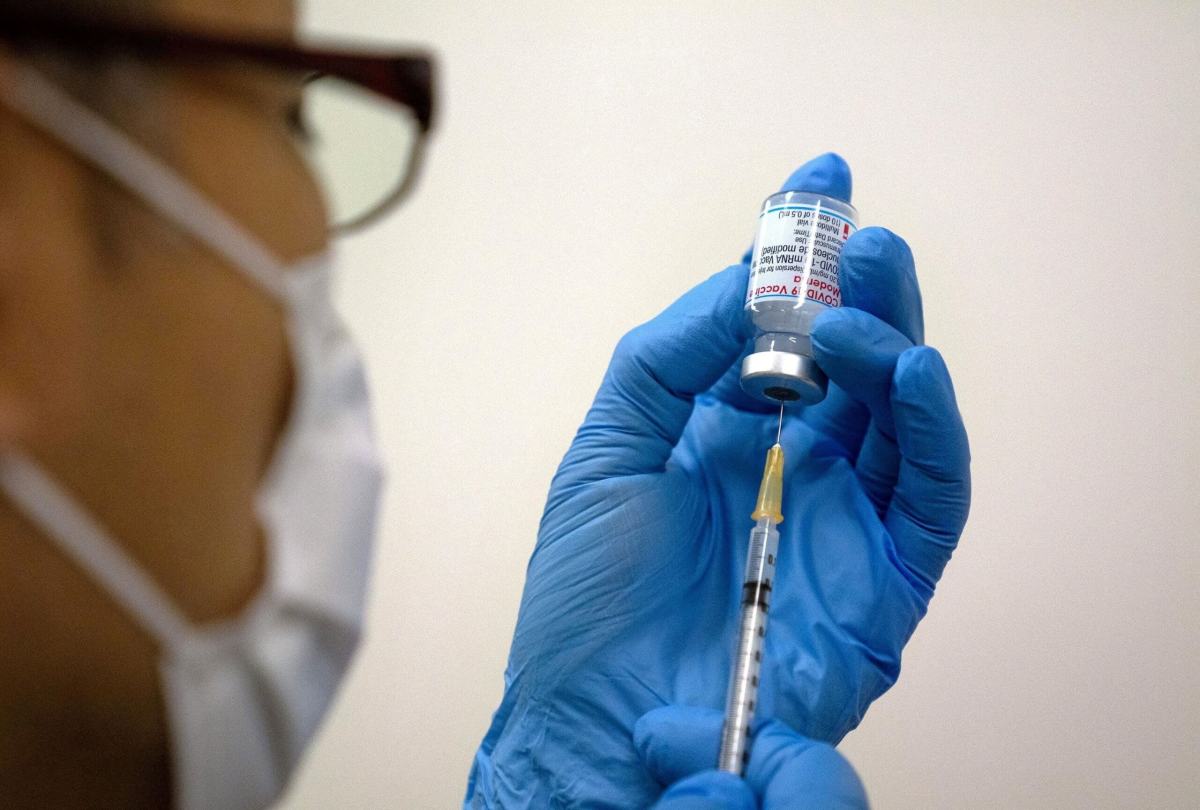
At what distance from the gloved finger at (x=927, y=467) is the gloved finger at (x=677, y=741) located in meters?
0.27

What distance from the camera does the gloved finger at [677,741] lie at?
89 centimetres

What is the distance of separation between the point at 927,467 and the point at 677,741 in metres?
0.37

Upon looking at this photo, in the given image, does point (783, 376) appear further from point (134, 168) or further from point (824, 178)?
point (134, 168)

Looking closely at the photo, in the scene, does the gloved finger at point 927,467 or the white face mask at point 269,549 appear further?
the gloved finger at point 927,467

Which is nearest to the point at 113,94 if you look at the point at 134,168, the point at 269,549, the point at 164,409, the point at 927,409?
the point at 134,168

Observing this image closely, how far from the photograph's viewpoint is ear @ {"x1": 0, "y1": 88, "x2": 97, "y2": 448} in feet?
1.58

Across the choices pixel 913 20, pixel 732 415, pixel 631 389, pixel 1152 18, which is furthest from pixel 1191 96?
pixel 631 389

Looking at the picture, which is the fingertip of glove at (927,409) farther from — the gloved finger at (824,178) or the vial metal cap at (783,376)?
the gloved finger at (824,178)

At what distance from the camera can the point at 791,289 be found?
0.94 metres

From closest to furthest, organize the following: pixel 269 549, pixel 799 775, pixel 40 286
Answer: pixel 40 286 → pixel 269 549 → pixel 799 775

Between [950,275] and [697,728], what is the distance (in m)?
0.87

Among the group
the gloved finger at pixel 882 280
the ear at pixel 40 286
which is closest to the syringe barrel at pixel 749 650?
the gloved finger at pixel 882 280

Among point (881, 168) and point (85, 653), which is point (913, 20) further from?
point (85, 653)

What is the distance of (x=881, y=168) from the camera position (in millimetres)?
1524
